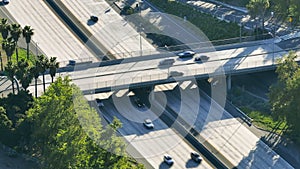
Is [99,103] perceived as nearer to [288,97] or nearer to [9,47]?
[9,47]

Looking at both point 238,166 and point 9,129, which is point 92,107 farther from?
point 238,166

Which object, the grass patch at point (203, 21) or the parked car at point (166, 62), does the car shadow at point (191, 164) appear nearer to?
the parked car at point (166, 62)

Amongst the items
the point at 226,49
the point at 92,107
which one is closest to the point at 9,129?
the point at 92,107

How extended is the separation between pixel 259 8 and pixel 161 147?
4932cm

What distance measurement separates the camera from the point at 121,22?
178 meters

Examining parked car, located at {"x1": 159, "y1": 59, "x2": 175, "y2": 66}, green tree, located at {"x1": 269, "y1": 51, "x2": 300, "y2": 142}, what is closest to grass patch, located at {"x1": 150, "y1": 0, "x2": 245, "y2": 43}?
parked car, located at {"x1": 159, "y1": 59, "x2": 175, "y2": 66}

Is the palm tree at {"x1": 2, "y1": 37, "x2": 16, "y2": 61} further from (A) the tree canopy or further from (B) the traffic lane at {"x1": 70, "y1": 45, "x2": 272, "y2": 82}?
(A) the tree canopy

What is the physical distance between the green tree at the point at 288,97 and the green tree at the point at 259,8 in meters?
32.5

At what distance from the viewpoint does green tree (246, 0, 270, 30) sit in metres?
169

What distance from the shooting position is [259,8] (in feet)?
555

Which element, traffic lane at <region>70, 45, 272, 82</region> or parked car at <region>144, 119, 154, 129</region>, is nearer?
parked car at <region>144, 119, 154, 129</region>

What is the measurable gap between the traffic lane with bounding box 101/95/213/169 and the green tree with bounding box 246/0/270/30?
139 ft

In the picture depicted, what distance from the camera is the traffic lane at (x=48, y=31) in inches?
6481

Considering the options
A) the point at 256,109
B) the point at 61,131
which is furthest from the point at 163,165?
the point at 256,109
